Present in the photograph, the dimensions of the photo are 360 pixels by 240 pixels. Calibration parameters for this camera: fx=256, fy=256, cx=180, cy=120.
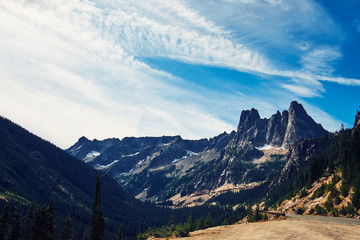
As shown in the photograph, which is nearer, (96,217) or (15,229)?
(96,217)

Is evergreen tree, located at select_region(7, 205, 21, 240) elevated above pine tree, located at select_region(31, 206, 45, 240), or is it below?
below

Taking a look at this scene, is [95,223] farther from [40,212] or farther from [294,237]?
[294,237]

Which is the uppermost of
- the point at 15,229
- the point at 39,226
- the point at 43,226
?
the point at 43,226

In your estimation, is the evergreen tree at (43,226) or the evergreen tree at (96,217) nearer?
the evergreen tree at (96,217)

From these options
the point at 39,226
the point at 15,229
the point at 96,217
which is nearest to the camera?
the point at 96,217

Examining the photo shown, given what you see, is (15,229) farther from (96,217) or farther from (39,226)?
(96,217)

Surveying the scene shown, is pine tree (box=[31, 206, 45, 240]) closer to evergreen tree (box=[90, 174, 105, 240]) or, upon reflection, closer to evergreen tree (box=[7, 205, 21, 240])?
evergreen tree (box=[7, 205, 21, 240])

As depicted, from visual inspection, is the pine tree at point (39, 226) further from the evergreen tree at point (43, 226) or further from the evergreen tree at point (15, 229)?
the evergreen tree at point (15, 229)

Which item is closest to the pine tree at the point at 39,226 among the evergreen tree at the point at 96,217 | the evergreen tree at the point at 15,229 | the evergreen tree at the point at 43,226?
the evergreen tree at the point at 43,226

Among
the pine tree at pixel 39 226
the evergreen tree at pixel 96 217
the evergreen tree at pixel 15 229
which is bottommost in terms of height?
the evergreen tree at pixel 15 229

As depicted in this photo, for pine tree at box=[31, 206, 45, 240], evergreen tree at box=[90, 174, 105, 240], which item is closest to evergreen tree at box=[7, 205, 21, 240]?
pine tree at box=[31, 206, 45, 240]

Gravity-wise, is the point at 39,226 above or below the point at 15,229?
above

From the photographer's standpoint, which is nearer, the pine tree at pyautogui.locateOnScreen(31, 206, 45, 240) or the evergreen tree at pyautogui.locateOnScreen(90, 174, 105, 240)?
the evergreen tree at pyautogui.locateOnScreen(90, 174, 105, 240)

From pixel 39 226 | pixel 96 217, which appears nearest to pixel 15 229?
pixel 39 226
